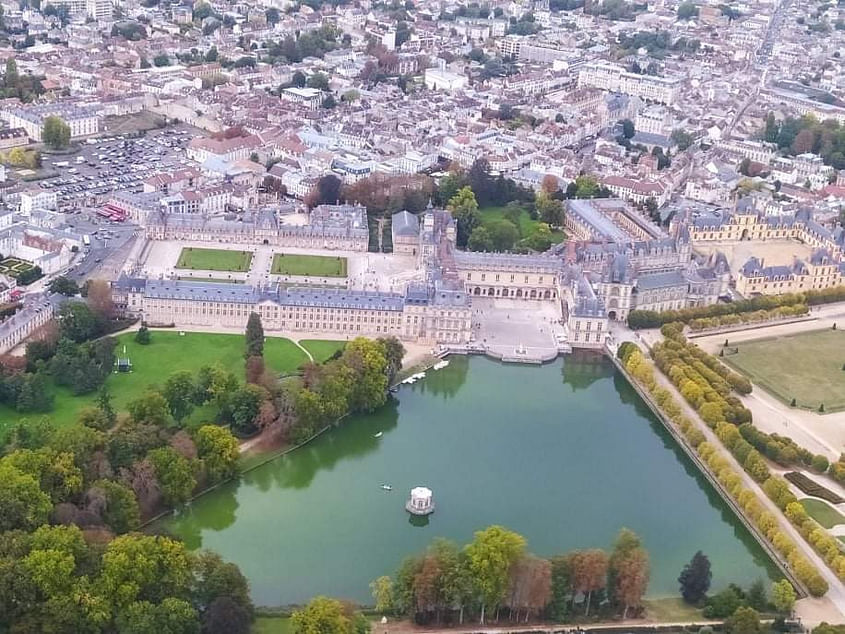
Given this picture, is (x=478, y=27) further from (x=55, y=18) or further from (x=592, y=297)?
(x=592, y=297)

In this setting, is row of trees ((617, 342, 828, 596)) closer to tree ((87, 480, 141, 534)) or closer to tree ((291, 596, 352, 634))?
tree ((291, 596, 352, 634))

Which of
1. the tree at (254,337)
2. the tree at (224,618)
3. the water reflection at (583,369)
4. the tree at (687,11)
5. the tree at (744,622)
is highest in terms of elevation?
the tree at (224,618)

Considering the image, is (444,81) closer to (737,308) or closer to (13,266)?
(737,308)

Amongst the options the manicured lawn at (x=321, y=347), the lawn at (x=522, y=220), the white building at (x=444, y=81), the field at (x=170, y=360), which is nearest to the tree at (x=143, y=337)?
the field at (x=170, y=360)

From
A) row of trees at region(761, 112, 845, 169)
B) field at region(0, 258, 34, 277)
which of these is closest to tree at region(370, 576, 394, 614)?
field at region(0, 258, 34, 277)

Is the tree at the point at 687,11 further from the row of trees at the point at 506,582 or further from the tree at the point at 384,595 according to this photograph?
the tree at the point at 384,595

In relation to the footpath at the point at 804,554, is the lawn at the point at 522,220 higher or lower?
lower
